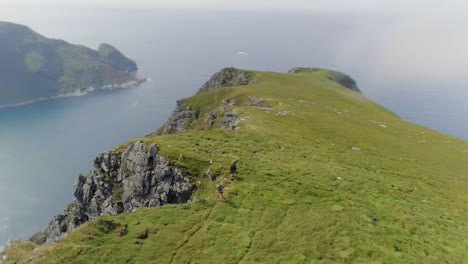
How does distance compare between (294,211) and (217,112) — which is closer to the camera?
(294,211)

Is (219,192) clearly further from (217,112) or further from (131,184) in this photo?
(217,112)

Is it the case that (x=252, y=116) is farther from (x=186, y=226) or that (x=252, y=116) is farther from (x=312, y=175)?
(x=186, y=226)

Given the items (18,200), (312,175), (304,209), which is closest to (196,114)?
(312,175)

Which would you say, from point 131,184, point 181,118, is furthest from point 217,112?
point 131,184

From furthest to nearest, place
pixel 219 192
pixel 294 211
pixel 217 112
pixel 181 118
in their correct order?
pixel 181 118, pixel 217 112, pixel 219 192, pixel 294 211

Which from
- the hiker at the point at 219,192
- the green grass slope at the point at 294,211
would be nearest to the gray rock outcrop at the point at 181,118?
the green grass slope at the point at 294,211

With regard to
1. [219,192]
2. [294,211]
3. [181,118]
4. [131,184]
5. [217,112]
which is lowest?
[181,118]

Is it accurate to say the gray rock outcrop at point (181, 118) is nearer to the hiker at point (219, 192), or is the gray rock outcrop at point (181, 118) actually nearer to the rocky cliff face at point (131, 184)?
the rocky cliff face at point (131, 184)
